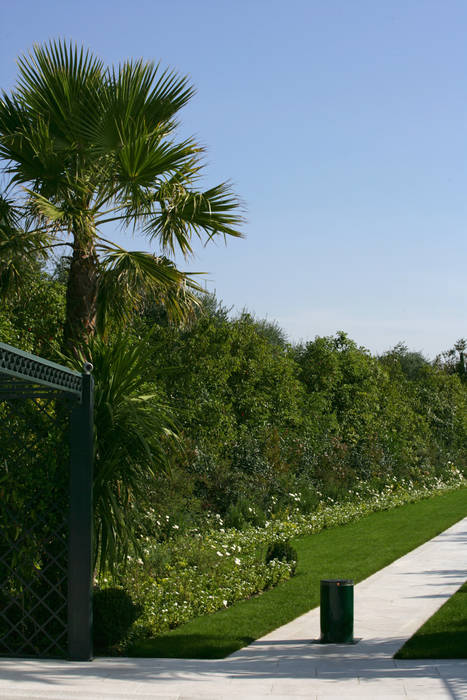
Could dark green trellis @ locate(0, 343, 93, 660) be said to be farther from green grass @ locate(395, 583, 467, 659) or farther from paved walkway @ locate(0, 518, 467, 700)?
green grass @ locate(395, 583, 467, 659)

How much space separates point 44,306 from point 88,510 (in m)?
8.70

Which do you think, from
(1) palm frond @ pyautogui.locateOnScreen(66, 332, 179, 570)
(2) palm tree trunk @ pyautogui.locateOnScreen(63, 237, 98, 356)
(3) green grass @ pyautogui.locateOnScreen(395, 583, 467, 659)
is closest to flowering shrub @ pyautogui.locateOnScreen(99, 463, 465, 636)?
(1) palm frond @ pyautogui.locateOnScreen(66, 332, 179, 570)

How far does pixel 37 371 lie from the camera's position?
6.75 meters

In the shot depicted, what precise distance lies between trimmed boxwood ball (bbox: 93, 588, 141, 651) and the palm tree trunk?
111 inches

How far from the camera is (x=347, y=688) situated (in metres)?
6.17

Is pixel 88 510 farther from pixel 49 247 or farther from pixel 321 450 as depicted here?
pixel 321 450

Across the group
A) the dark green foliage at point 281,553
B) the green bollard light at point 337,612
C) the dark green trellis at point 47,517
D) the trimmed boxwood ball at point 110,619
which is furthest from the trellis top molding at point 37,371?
the dark green foliage at point 281,553

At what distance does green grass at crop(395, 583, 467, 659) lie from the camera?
283 inches

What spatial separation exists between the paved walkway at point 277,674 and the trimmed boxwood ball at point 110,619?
0.33 meters

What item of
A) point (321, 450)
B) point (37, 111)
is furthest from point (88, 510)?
point (321, 450)

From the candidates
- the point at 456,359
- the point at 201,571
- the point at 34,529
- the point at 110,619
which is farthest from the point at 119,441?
the point at 456,359

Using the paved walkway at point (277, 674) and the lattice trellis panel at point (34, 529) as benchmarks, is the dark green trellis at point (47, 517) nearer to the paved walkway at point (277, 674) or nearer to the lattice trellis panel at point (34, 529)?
the lattice trellis panel at point (34, 529)

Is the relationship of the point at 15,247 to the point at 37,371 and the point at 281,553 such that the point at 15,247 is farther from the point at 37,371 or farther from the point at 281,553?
the point at 281,553

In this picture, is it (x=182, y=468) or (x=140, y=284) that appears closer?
(x=140, y=284)
